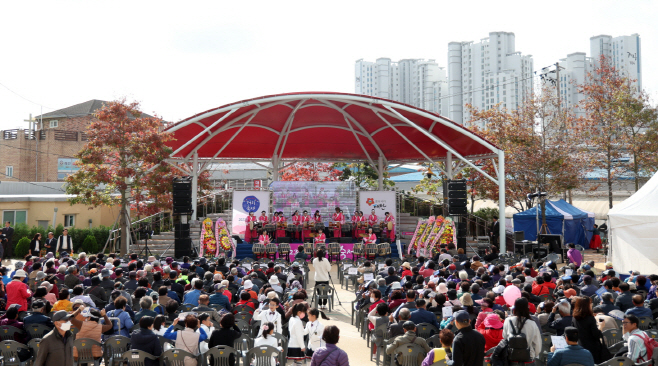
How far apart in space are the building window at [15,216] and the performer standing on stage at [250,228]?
12.4 meters

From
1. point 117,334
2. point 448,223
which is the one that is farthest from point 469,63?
point 117,334

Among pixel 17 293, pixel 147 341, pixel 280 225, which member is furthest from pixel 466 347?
pixel 280 225

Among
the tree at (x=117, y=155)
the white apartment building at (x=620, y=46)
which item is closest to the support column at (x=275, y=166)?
the tree at (x=117, y=155)

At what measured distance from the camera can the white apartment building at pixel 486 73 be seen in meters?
81.9

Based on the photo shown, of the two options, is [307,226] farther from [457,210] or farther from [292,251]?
[457,210]

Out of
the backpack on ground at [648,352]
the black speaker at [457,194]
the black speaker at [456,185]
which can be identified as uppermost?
the black speaker at [456,185]

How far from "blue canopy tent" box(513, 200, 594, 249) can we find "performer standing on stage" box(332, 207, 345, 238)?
8.28 m

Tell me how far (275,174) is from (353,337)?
1964cm

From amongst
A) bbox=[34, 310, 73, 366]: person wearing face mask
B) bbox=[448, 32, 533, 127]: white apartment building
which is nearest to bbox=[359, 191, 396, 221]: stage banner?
bbox=[34, 310, 73, 366]: person wearing face mask

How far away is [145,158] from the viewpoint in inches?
749

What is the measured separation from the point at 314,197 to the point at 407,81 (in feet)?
259

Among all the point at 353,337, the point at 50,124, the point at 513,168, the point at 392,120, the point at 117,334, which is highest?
the point at 50,124

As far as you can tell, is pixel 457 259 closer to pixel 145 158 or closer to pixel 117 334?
pixel 117 334

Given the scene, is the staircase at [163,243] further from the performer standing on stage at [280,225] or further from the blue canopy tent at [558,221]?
the blue canopy tent at [558,221]
